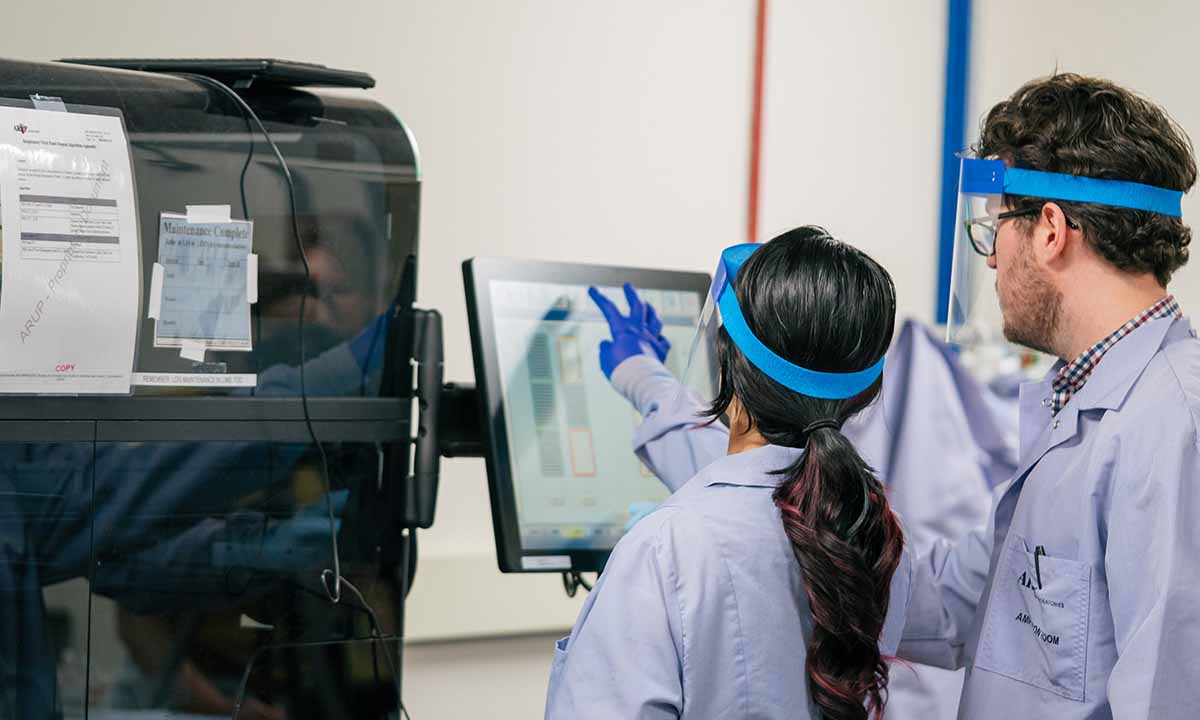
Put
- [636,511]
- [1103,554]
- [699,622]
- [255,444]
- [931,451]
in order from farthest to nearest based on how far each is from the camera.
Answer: [931,451] → [636,511] → [255,444] → [1103,554] → [699,622]

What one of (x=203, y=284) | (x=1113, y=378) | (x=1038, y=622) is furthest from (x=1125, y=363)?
(x=203, y=284)

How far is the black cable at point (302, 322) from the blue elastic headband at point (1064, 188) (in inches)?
35.9

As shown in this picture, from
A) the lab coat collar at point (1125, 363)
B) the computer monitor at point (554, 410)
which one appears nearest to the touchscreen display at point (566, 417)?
the computer monitor at point (554, 410)

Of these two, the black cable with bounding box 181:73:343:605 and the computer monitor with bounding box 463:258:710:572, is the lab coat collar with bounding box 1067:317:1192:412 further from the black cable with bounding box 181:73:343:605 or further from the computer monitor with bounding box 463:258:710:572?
the black cable with bounding box 181:73:343:605

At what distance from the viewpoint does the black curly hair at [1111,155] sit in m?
1.48

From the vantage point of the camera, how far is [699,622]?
113cm

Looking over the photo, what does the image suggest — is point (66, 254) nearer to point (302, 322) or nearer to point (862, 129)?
point (302, 322)

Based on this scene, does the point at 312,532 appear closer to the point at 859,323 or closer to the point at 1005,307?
the point at 859,323

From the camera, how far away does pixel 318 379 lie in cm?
166

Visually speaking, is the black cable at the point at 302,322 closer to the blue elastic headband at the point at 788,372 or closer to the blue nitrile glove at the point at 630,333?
the blue nitrile glove at the point at 630,333

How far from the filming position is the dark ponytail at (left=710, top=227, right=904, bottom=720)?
46.1 inches

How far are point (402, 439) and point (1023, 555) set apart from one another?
2.88 feet

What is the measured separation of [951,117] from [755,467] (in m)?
2.58

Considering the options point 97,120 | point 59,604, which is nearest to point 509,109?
point 97,120
